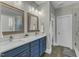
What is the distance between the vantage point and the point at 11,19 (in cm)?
245

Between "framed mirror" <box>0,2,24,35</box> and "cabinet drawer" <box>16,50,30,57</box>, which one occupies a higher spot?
"framed mirror" <box>0,2,24,35</box>

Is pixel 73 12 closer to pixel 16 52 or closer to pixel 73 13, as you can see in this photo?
pixel 73 13

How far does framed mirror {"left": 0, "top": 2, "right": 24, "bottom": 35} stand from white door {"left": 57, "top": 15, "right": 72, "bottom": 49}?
→ 299cm

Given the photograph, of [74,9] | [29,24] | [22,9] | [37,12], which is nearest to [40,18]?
[37,12]

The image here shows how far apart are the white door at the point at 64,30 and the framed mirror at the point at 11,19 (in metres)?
2.99

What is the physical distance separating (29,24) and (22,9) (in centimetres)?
67

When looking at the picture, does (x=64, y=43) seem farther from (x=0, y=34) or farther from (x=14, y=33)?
(x=0, y=34)

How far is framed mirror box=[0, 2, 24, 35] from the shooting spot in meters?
2.16

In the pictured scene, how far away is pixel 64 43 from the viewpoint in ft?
17.6

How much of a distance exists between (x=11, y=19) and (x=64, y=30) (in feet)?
11.8

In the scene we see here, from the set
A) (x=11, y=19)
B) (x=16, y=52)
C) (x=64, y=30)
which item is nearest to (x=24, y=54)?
(x=16, y=52)

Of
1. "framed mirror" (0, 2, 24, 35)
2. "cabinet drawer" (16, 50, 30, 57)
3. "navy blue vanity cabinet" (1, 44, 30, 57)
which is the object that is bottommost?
"cabinet drawer" (16, 50, 30, 57)

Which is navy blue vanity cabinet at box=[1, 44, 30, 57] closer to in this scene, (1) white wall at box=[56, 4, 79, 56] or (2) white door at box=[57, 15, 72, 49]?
(1) white wall at box=[56, 4, 79, 56]

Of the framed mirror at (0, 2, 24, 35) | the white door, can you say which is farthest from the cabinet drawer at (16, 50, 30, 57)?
the white door
